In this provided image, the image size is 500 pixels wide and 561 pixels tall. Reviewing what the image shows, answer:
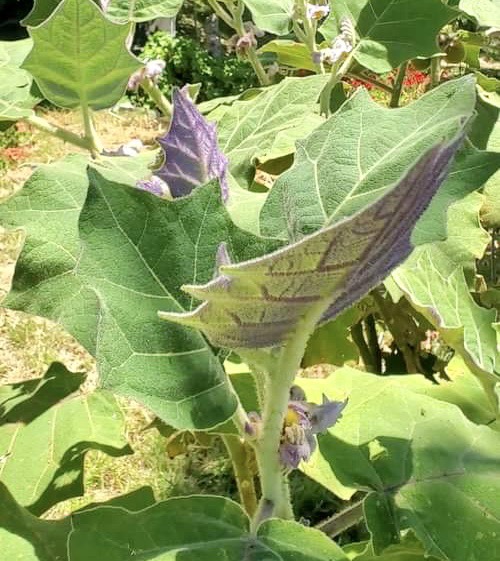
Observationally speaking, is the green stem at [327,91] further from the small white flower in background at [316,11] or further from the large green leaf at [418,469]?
the large green leaf at [418,469]

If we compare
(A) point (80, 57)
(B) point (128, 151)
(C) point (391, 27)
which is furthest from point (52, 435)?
(C) point (391, 27)

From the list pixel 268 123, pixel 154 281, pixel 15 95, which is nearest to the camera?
pixel 154 281

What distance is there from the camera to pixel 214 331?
593 mm

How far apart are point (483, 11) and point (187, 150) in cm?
87

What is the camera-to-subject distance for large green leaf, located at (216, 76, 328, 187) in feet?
3.76

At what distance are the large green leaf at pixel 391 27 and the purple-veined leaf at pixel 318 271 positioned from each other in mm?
917

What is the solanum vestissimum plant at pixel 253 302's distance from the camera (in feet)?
1.97

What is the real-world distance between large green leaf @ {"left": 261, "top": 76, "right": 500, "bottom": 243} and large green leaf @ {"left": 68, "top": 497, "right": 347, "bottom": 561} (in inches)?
9.5

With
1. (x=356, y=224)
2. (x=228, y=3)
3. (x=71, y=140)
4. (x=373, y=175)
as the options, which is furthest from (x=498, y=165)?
(x=228, y=3)

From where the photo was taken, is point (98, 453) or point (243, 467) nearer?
point (243, 467)

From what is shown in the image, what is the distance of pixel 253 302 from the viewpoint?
22.2 inches

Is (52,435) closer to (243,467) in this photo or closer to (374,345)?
(243,467)

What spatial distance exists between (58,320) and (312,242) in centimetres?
45

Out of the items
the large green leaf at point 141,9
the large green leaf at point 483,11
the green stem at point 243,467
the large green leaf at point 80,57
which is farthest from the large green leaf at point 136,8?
the green stem at point 243,467
